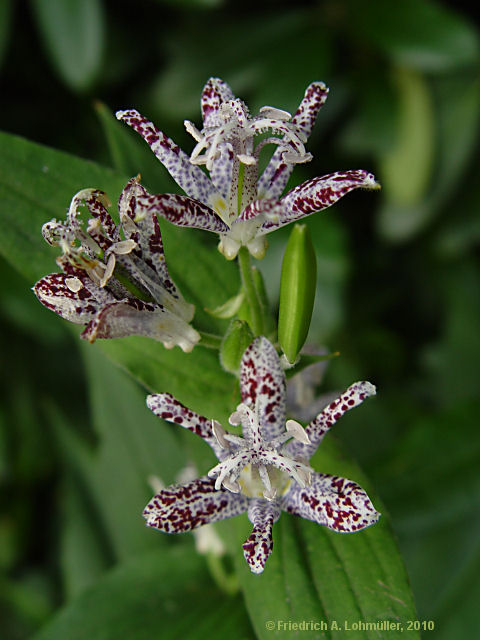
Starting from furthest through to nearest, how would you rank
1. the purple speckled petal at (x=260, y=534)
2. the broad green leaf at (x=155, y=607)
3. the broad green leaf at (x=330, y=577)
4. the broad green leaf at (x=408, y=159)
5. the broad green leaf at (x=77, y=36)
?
1. the broad green leaf at (x=408, y=159)
2. the broad green leaf at (x=77, y=36)
3. the broad green leaf at (x=155, y=607)
4. the broad green leaf at (x=330, y=577)
5. the purple speckled petal at (x=260, y=534)

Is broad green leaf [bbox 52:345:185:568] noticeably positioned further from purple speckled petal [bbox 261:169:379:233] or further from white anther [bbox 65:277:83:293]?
purple speckled petal [bbox 261:169:379:233]

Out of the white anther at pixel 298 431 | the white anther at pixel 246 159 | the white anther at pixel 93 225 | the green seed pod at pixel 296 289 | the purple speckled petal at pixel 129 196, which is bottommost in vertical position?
the white anther at pixel 298 431

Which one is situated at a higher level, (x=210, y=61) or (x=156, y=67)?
(x=156, y=67)

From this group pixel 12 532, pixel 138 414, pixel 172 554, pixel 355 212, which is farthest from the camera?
pixel 355 212

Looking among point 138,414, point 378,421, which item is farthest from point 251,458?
point 378,421

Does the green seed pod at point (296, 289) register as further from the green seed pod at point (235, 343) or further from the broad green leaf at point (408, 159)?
the broad green leaf at point (408, 159)

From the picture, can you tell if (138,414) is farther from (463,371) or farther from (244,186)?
(463,371)

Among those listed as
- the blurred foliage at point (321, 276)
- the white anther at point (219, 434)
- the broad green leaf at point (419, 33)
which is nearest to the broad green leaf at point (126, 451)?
the blurred foliage at point (321, 276)
